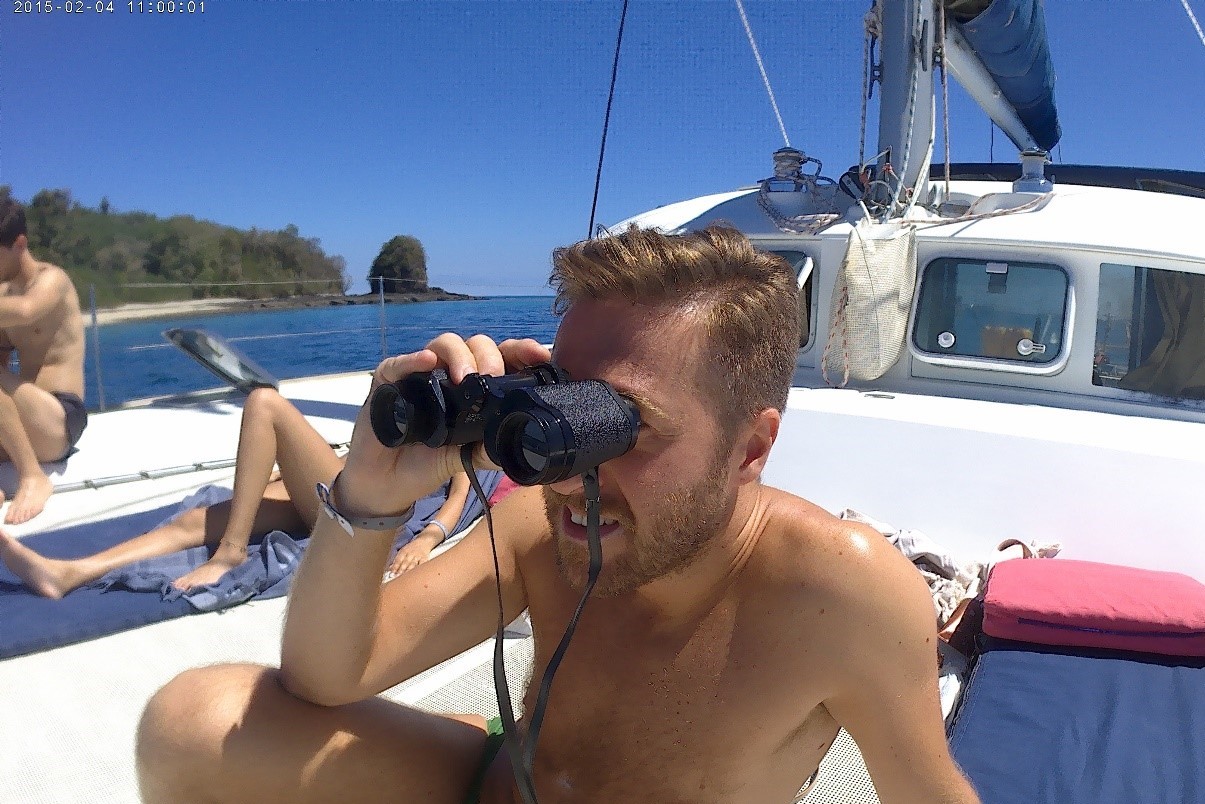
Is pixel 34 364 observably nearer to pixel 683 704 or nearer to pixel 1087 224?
pixel 683 704

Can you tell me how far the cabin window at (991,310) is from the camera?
3861 millimetres

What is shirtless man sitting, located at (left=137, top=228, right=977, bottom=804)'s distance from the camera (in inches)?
45.3

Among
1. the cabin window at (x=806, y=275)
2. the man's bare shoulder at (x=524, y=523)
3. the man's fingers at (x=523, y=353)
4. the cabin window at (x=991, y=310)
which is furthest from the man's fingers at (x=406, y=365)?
the cabin window at (x=991, y=310)

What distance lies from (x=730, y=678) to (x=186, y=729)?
822 millimetres

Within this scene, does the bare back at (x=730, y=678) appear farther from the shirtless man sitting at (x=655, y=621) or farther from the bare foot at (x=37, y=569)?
the bare foot at (x=37, y=569)

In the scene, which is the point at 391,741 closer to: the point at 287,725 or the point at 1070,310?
the point at 287,725

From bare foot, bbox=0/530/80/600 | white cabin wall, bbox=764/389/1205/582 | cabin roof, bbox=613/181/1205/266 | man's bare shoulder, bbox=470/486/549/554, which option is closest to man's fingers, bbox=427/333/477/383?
man's bare shoulder, bbox=470/486/549/554

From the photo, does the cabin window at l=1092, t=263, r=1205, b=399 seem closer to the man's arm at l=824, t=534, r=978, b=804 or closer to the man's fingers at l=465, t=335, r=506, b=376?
the man's arm at l=824, t=534, r=978, b=804

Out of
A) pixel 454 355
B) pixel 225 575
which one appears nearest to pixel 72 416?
pixel 225 575

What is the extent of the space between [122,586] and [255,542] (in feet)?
1.74

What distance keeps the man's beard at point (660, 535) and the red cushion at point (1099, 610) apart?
1.96 metres

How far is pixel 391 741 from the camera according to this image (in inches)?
54.7

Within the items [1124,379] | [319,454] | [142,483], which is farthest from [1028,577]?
[142,483]

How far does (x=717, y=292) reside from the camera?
3.97 ft
